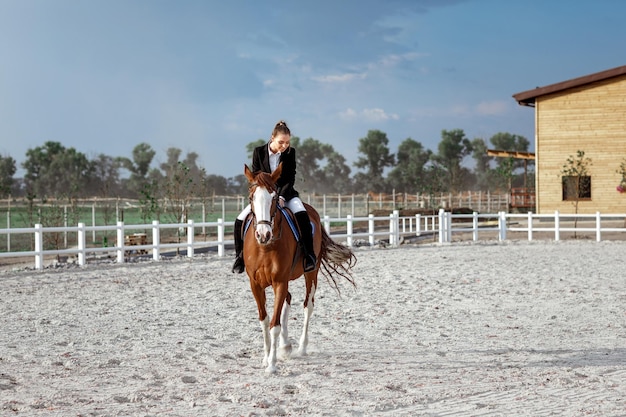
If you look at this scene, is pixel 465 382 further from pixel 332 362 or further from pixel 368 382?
pixel 332 362

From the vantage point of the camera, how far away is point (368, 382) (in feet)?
20.8

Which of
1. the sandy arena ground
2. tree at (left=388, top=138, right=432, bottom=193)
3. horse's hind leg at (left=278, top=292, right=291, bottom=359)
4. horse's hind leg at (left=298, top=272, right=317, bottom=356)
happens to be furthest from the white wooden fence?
tree at (left=388, top=138, right=432, bottom=193)

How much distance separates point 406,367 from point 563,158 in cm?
3215

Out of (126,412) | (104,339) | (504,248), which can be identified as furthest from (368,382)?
(504,248)

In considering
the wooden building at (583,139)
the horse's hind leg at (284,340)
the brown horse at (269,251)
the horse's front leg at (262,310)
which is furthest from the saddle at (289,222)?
the wooden building at (583,139)

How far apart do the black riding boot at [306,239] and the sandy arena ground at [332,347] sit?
98 cm

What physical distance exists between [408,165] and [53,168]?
50.4 metres

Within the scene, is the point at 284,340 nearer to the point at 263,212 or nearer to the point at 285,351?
the point at 285,351

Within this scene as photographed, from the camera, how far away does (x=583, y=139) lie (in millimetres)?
36531

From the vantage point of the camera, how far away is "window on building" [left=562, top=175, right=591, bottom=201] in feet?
120

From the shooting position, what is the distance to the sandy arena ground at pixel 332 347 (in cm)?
573

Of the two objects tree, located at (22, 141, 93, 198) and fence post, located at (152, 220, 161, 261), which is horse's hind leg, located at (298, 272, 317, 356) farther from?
tree, located at (22, 141, 93, 198)

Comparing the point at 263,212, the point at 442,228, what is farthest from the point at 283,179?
the point at 442,228

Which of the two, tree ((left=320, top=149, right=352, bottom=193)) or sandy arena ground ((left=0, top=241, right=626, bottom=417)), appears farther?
tree ((left=320, top=149, right=352, bottom=193))
